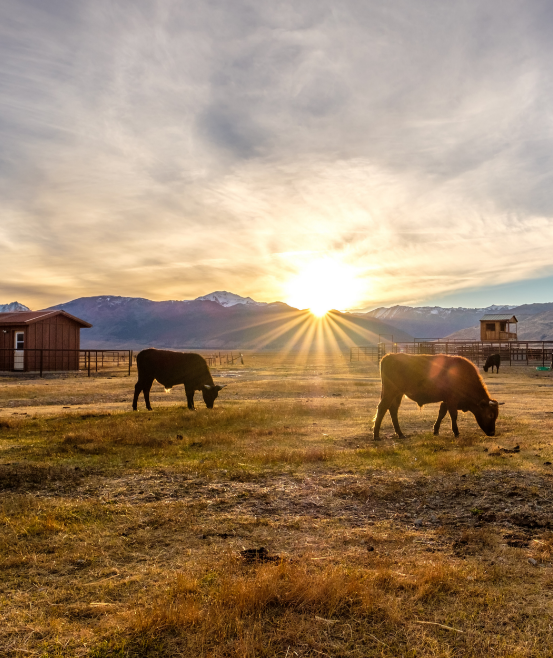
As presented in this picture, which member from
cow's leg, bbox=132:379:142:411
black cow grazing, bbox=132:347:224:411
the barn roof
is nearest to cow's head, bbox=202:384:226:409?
black cow grazing, bbox=132:347:224:411

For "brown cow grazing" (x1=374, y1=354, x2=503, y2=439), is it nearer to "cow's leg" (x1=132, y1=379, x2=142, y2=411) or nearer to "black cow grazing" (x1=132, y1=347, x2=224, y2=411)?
"black cow grazing" (x1=132, y1=347, x2=224, y2=411)

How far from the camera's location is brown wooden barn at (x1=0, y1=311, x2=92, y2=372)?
35719mm

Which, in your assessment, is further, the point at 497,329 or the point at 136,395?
the point at 497,329

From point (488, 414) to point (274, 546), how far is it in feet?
Answer: 28.1

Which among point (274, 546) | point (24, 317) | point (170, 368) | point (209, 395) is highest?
point (24, 317)

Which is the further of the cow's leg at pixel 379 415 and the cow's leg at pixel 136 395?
the cow's leg at pixel 136 395

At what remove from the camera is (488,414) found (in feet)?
38.9

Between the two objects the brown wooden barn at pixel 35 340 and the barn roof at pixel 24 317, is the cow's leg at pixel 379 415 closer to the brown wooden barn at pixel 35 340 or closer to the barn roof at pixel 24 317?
the brown wooden barn at pixel 35 340

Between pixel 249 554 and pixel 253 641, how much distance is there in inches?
60.4

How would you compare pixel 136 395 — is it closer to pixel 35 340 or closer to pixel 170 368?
pixel 170 368

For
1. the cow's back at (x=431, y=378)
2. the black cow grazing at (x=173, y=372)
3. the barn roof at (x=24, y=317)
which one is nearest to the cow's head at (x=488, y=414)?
the cow's back at (x=431, y=378)

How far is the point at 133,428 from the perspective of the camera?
491 inches

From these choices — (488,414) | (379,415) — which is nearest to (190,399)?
(379,415)

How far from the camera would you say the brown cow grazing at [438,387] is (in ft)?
39.5
